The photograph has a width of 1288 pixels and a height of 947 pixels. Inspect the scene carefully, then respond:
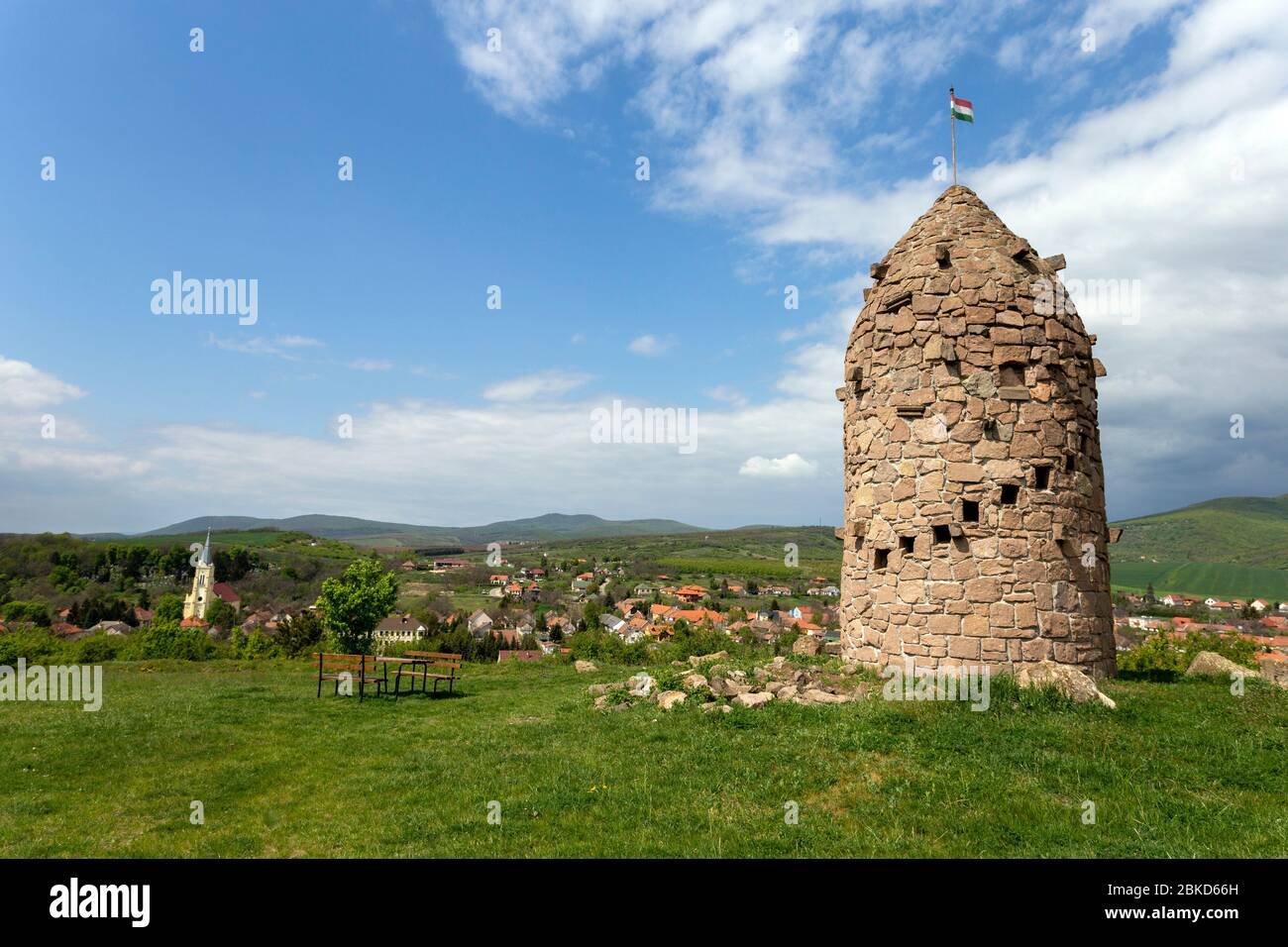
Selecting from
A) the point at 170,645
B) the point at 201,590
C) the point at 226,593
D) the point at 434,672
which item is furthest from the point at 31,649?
the point at 226,593

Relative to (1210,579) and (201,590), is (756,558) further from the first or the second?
(201,590)

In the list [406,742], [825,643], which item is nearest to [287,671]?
[406,742]

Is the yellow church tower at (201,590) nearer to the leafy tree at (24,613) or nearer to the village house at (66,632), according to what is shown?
the village house at (66,632)

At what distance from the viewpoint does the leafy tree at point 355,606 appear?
33906mm

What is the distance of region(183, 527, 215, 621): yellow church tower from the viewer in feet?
291

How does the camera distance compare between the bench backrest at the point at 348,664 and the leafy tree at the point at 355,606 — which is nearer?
the bench backrest at the point at 348,664

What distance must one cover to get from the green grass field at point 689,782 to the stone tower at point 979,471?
1583mm

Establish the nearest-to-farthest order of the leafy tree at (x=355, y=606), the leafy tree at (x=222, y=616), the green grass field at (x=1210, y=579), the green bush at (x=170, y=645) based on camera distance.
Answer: the green bush at (x=170, y=645) → the leafy tree at (x=355, y=606) → the leafy tree at (x=222, y=616) → the green grass field at (x=1210, y=579)

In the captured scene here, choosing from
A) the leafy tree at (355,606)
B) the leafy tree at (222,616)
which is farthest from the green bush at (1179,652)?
the leafy tree at (222,616)

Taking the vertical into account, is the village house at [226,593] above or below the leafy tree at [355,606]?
below

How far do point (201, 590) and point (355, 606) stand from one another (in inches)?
2840
